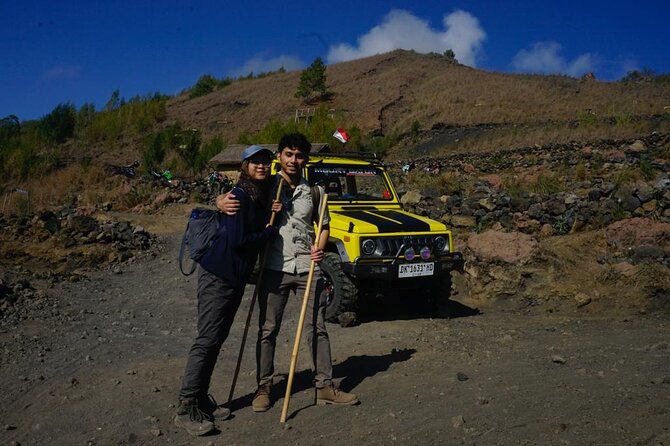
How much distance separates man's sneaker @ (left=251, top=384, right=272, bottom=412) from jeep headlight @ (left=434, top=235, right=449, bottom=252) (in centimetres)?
334

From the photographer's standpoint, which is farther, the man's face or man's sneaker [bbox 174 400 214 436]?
the man's face

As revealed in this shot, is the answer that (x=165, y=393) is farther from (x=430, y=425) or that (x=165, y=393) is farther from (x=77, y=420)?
(x=430, y=425)

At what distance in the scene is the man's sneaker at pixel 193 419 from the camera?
3.63 m

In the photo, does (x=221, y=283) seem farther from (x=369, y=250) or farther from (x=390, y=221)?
(x=390, y=221)

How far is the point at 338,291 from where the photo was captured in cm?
640

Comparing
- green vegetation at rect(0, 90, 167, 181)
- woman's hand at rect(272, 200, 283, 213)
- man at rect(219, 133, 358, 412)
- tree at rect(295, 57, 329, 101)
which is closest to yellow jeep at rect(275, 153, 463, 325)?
man at rect(219, 133, 358, 412)

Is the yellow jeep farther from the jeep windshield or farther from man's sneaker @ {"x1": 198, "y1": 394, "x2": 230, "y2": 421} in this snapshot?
man's sneaker @ {"x1": 198, "y1": 394, "x2": 230, "y2": 421}

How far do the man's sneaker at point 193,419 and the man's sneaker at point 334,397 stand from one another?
2.59 ft

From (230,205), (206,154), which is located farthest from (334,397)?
(206,154)

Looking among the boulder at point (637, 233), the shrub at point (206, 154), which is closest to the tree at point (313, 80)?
the shrub at point (206, 154)

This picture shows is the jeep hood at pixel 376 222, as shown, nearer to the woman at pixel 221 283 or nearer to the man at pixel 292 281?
the man at pixel 292 281

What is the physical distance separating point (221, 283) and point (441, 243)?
12.4 ft

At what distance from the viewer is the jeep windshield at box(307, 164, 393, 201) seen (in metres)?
7.32

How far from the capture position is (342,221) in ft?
21.8
